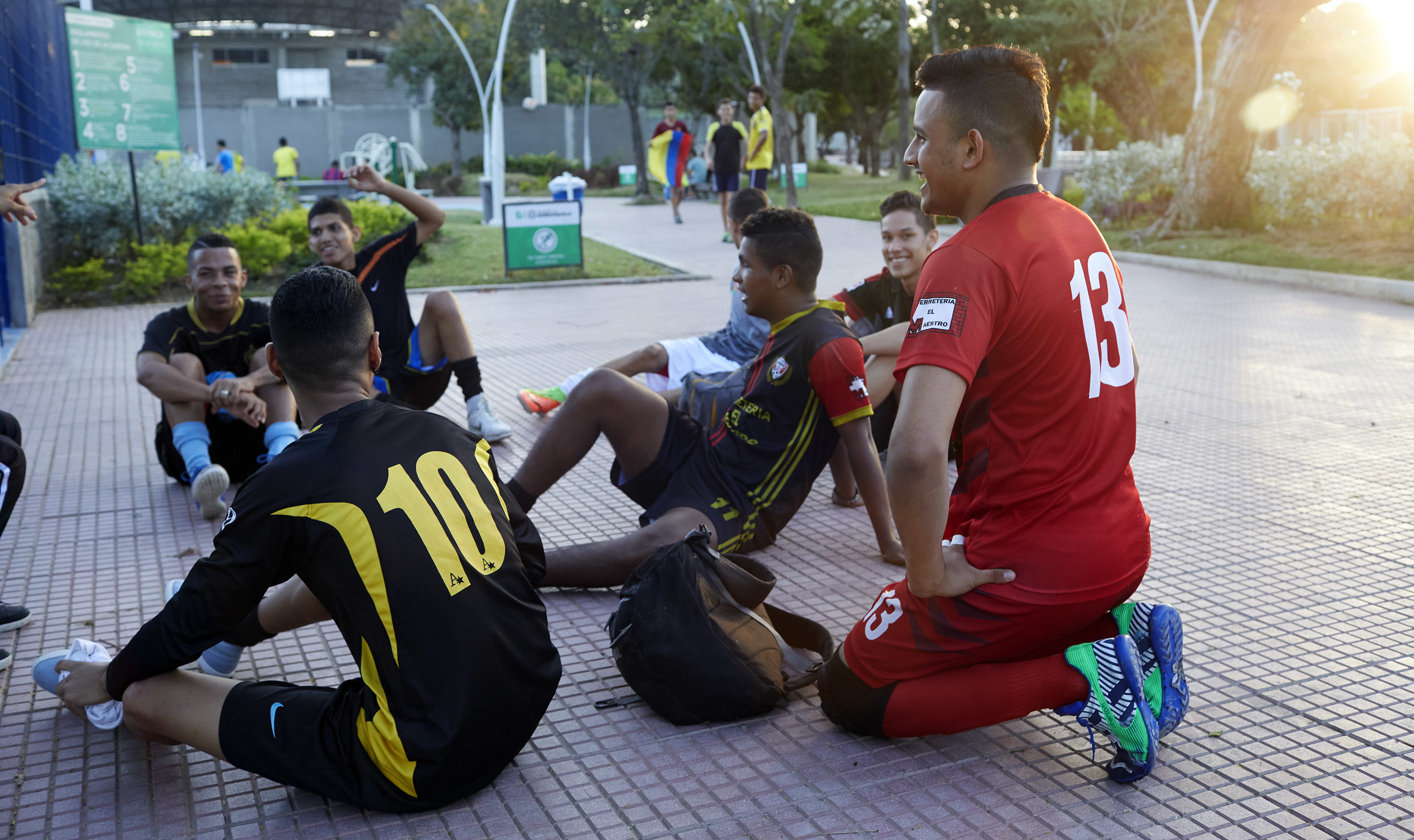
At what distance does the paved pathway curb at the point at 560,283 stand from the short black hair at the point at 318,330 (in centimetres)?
1014

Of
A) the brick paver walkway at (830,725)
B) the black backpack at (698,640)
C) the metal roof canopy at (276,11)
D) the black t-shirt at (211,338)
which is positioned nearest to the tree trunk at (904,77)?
the brick paver walkway at (830,725)

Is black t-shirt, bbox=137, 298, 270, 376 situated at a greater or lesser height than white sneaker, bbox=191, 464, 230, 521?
greater

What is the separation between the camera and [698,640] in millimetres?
2986

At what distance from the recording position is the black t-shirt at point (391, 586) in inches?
92.8

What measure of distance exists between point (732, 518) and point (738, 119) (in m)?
43.3

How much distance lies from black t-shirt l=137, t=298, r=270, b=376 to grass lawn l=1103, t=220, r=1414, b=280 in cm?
1128

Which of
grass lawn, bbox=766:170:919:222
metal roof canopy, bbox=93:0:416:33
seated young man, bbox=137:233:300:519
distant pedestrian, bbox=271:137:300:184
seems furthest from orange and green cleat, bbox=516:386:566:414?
metal roof canopy, bbox=93:0:416:33

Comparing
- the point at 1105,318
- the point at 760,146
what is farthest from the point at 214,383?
the point at 760,146

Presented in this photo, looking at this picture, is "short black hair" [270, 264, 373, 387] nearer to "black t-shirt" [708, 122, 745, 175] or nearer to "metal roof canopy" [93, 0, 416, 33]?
"black t-shirt" [708, 122, 745, 175]

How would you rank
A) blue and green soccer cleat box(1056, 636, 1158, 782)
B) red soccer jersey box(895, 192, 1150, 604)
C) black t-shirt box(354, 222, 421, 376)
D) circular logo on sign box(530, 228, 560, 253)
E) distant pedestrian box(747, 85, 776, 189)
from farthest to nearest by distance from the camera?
distant pedestrian box(747, 85, 776, 189), circular logo on sign box(530, 228, 560, 253), black t-shirt box(354, 222, 421, 376), blue and green soccer cleat box(1056, 636, 1158, 782), red soccer jersey box(895, 192, 1150, 604)

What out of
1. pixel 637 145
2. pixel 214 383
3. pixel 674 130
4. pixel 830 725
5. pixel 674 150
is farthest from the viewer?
pixel 637 145

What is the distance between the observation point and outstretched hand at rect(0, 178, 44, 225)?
375 centimetres

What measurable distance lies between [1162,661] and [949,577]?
0.57m

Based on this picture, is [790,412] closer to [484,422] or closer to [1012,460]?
[1012,460]
